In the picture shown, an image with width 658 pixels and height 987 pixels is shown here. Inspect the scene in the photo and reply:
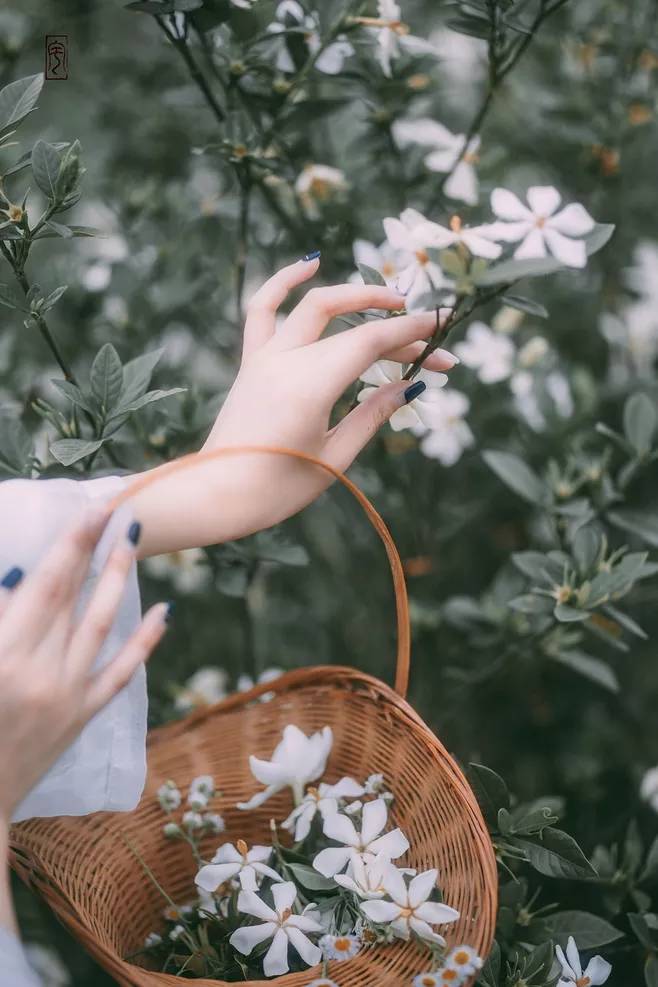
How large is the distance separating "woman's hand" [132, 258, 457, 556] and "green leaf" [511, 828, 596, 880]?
35 centimetres

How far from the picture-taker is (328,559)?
1617 millimetres

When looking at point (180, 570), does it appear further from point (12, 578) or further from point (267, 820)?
point (12, 578)

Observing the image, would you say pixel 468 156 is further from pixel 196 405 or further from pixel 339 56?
pixel 196 405

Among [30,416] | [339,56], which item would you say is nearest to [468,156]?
[339,56]

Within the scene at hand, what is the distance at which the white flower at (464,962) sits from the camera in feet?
2.18

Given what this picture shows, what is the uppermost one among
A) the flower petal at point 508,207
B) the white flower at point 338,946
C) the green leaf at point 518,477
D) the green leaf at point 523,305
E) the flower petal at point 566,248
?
the flower petal at point 508,207

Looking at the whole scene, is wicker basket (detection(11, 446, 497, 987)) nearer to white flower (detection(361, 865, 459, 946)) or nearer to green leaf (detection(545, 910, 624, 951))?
white flower (detection(361, 865, 459, 946))

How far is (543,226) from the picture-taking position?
82 centimetres

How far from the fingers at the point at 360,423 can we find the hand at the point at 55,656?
215 millimetres

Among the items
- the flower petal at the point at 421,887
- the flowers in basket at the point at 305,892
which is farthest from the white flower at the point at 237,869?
the flower petal at the point at 421,887

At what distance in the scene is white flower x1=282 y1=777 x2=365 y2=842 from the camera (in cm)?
83

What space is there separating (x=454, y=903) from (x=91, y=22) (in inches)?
55.4

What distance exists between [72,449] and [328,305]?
25 centimetres

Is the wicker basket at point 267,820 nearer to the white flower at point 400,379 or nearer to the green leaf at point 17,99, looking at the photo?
the white flower at point 400,379
